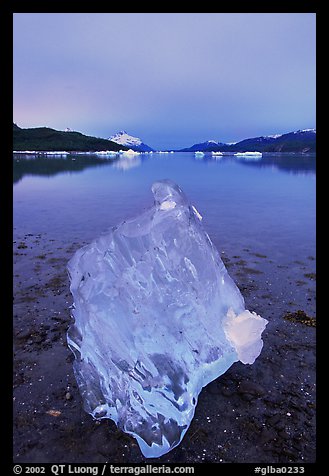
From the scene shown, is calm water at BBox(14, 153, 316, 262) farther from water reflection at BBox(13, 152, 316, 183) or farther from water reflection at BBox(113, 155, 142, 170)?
water reflection at BBox(113, 155, 142, 170)

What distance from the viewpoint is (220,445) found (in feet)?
14.5

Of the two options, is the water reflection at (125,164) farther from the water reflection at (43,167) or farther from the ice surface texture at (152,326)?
the ice surface texture at (152,326)

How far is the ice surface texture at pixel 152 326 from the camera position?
4555 millimetres

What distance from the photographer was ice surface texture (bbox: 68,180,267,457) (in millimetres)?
4555

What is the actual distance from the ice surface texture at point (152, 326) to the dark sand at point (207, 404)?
1.02 feet

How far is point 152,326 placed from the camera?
4637mm

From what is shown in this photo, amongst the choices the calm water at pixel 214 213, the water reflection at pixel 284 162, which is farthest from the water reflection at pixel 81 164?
the calm water at pixel 214 213

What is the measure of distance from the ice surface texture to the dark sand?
0.31 meters

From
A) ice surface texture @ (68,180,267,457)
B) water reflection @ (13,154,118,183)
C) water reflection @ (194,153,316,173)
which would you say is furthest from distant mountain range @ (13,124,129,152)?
ice surface texture @ (68,180,267,457)

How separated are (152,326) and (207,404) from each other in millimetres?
1763

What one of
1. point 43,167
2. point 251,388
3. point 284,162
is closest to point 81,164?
point 43,167

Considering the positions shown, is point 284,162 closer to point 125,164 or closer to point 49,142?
point 125,164
